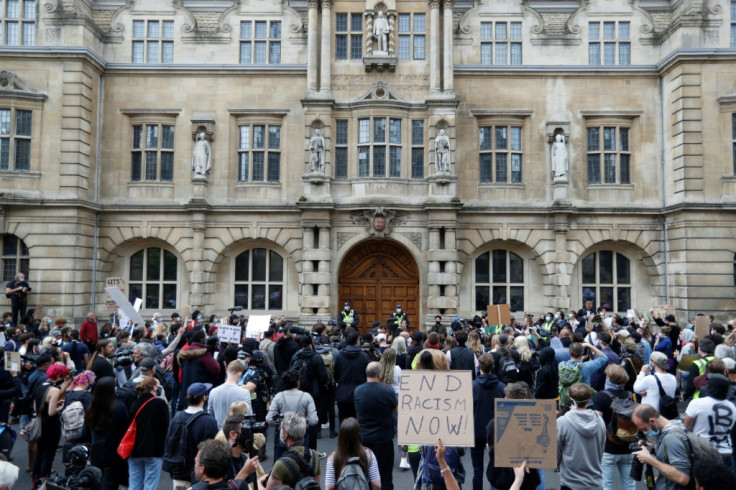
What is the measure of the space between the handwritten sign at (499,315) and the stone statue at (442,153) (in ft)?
20.7

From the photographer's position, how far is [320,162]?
2158 centimetres

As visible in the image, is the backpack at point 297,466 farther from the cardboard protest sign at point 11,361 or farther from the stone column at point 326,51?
the stone column at point 326,51

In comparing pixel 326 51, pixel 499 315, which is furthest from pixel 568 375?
pixel 326 51

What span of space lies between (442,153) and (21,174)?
52.5 feet

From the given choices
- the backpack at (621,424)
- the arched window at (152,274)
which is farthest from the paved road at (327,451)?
the arched window at (152,274)

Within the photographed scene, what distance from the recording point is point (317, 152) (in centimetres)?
2155

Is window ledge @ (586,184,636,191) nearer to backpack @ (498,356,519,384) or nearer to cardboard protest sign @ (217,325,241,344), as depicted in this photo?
backpack @ (498,356,519,384)

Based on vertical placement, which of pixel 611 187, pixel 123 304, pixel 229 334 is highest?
pixel 611 187

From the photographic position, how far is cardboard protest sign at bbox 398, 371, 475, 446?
230 inches

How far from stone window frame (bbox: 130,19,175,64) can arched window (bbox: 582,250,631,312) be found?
19275 millimetres

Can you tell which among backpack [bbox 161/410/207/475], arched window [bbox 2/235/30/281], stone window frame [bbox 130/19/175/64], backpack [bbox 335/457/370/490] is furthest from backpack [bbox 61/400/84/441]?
stone window frame [bbox 130/19/175/64]

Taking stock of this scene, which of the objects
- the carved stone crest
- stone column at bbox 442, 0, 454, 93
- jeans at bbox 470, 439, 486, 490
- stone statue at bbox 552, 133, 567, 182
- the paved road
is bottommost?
the paved road

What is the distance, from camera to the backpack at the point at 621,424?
6750 mm

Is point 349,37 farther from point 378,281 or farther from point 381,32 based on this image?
point 378,281
